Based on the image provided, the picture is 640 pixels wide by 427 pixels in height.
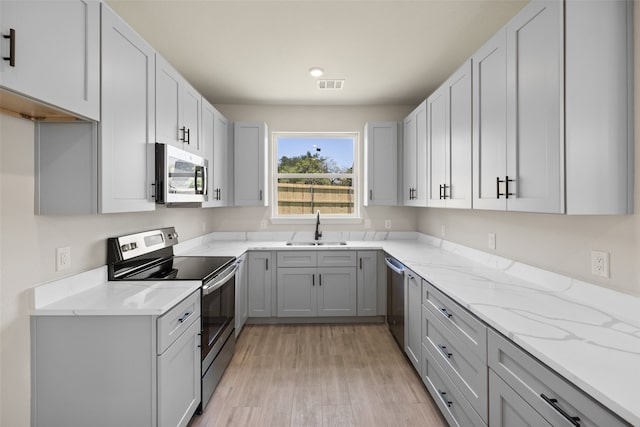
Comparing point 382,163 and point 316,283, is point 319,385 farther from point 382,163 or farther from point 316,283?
point 382,163

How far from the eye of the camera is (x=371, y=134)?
3691 millimetres

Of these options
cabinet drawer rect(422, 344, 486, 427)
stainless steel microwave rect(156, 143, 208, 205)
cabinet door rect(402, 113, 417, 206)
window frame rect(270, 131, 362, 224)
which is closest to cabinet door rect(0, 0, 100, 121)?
stainless steel microwave rect(156, 143, 208, 205)

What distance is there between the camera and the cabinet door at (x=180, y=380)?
1507 mm

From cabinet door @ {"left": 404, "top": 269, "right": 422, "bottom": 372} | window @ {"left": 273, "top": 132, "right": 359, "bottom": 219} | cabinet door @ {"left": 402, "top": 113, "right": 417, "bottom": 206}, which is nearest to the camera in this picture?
cabinet door @ {"left": 404, "top": 269, "right": 422, "bottom": 372}

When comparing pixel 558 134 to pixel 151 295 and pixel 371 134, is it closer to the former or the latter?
pixel 151 295

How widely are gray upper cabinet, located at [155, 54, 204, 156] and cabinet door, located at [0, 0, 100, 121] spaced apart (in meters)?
0.59

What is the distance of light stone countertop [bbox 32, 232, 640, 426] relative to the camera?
35.3 inches

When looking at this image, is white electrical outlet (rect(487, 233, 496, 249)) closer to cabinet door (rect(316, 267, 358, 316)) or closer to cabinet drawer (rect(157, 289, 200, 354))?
cabinet door (rect(316, 267, 358, 316))

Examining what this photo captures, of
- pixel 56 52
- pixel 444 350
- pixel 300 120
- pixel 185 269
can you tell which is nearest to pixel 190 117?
Answer: pixel 185 269

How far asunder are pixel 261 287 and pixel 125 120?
7.20 ft

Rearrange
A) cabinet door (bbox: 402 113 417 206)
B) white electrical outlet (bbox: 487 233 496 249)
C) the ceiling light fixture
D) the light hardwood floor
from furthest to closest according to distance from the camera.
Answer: cabinet door (bbox: 402 113 417 206), the ceiling light fixture, white electrical outlet (bbox: 487 233 496 249), the light hardwood floor

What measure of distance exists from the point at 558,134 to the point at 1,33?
2111 mm

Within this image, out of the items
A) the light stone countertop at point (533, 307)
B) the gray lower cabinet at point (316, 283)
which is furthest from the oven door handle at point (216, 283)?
the gray lower cabinet at point (316, 283)

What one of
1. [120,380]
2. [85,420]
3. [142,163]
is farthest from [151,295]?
[142,163]
